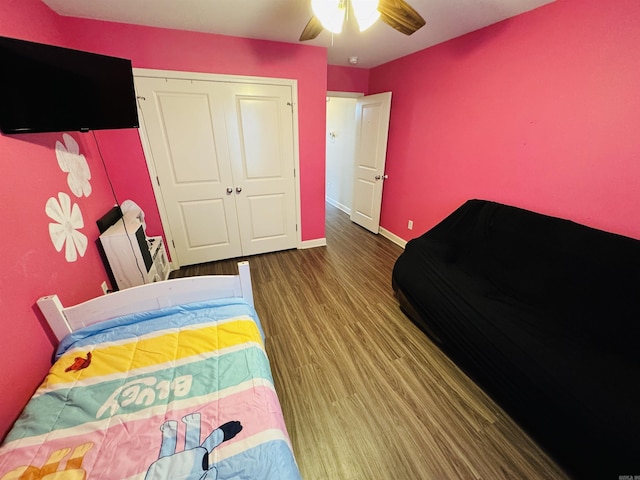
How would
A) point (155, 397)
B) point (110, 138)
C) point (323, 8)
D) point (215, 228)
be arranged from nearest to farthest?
point (155, 397), point (323, 8), point (110, 138), point (215, 228)

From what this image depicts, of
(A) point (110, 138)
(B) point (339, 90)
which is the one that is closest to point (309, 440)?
(A) point (110, 138)

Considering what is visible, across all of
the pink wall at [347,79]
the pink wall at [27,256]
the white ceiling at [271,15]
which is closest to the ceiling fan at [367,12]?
the white ceiling at [271,15]

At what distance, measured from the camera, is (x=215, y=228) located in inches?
118

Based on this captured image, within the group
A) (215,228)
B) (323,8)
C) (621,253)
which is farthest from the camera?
(215,228)

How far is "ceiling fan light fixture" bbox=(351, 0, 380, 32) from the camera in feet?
3.87

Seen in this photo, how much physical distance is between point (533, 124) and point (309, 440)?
2.65 metres

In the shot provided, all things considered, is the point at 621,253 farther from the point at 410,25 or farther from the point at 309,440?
the point at 309,440

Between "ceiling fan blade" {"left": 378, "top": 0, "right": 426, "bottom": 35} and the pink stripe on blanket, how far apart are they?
1889 millimetres

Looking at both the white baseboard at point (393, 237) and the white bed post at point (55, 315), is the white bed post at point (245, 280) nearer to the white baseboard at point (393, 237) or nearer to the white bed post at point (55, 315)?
the white bed post at point (55, 315)

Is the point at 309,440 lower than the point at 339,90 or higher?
lower

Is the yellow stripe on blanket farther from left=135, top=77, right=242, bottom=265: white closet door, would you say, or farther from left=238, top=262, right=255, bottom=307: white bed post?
left=135, top=77, right=242, bottom=265: white closet door

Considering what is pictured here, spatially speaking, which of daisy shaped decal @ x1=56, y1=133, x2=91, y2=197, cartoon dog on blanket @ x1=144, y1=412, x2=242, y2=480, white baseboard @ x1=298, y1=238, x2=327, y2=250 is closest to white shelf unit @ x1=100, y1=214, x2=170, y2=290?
daisy shaped decal @ x1=56, y1=133, x2=91, y2=197

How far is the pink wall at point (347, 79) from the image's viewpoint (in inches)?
138

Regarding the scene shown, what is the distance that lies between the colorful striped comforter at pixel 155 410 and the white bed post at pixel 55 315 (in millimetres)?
63
